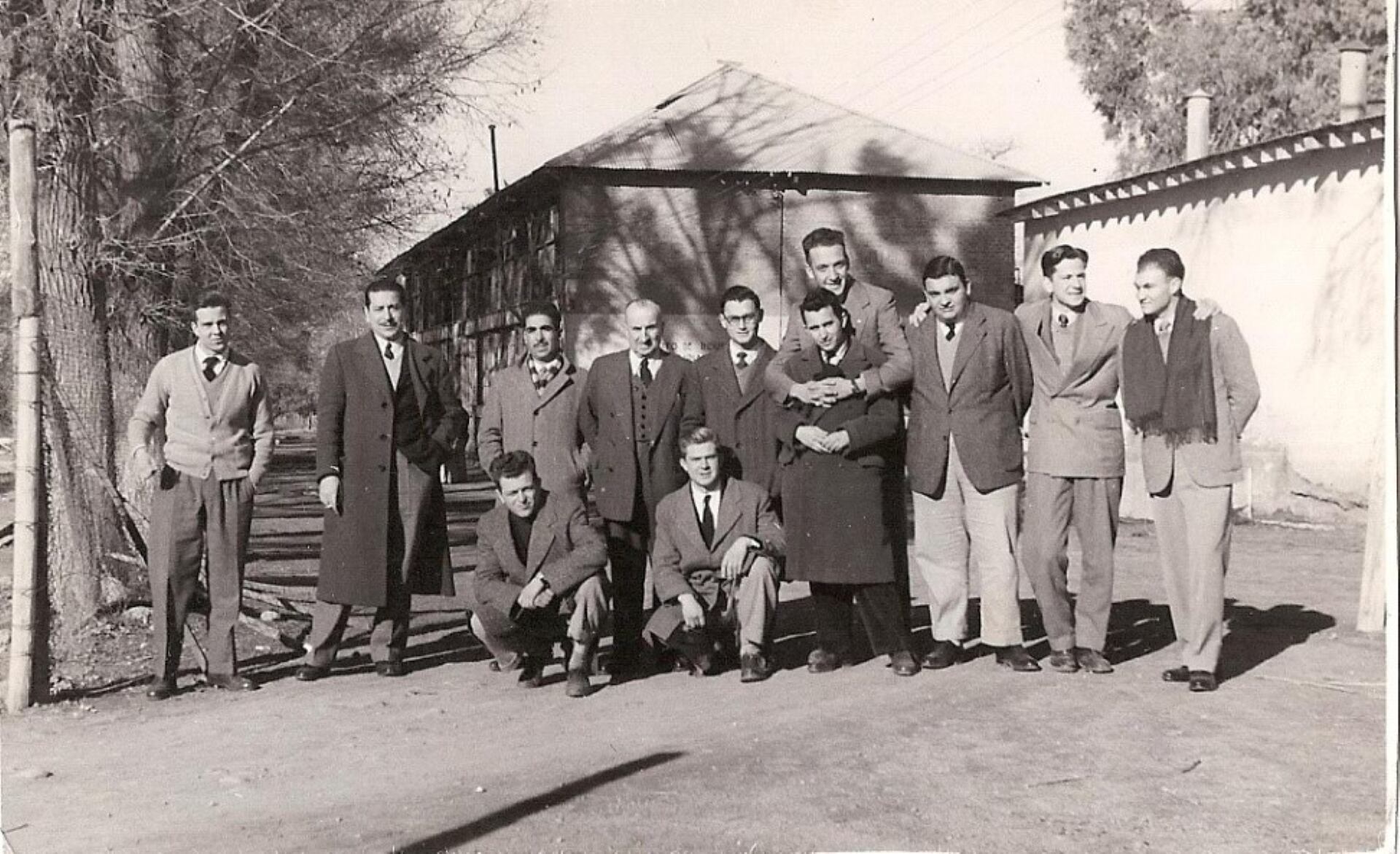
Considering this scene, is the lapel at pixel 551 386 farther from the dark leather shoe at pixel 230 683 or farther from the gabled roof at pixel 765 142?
the gabled roof at pixel 765 142

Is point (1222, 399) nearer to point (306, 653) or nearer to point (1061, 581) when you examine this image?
point (1061, 581)

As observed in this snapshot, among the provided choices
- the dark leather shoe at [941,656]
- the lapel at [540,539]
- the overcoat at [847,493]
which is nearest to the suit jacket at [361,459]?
the lapel at [540,539]

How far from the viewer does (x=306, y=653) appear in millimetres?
6160

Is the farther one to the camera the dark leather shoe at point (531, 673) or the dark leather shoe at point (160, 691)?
the dark leather shoe at point (531, 673)

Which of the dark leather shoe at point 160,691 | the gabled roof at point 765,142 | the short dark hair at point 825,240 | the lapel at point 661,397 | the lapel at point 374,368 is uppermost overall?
the gabled roof at point 765,142

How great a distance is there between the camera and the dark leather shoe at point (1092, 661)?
18.4ft

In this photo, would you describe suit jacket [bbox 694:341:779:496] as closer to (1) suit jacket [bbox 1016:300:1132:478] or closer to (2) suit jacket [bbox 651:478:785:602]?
(2) suit jacket [bbox 651:478:785:602]

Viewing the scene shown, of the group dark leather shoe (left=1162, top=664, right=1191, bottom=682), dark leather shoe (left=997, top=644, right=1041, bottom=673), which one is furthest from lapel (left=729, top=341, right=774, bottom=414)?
dark leather shoe (left=1162, top=664, right=1191, bottom=682)

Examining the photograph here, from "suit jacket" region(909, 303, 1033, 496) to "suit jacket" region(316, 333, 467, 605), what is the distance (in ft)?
7.36

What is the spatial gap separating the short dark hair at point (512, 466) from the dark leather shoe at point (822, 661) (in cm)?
148

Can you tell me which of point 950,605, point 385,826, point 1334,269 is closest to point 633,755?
point 385,826

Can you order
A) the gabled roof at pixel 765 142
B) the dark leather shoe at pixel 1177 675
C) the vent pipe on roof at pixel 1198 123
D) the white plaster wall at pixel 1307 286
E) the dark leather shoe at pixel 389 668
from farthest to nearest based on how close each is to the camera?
the gabled roof at pixel 765 142
the vent pipe on roof at pixel 1198 123
the white plaster wall at pixel 1307 286
the dark leather shoe at pixel 389 668
the dark leather shoe at pixel 1177 675

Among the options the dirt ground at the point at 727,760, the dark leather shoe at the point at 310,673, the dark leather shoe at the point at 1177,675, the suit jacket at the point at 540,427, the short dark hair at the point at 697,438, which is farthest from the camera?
the suit jacket at the point at 540,427

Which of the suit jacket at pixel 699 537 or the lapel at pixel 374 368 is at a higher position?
the lapel at pixel 374 368
